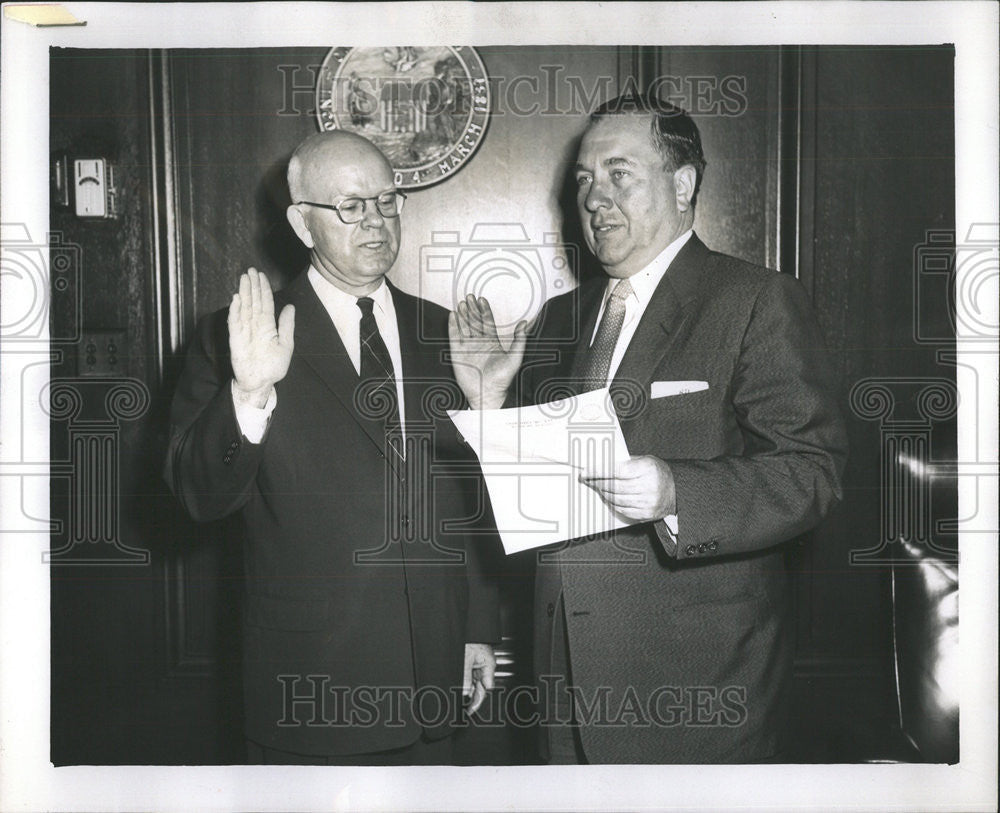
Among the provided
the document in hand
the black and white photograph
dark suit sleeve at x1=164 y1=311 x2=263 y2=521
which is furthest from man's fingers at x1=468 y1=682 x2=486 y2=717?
dark suit sleeve at x1=164 y1=311 x2=263 y2=521

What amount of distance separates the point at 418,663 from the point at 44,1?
1385 mm

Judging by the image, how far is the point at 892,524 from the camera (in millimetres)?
1842

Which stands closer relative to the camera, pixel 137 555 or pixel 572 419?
pixel 572 419

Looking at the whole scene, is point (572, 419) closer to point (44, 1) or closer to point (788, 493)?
point (788, 493)

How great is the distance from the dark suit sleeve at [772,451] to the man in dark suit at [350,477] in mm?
407

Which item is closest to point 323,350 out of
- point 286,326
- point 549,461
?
point 286,326

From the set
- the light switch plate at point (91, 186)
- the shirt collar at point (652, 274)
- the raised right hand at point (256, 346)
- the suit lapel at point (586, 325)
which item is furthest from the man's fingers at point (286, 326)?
the shirt collar at point (652, 274)

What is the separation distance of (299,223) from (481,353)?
1.31 ft

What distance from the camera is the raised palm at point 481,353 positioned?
1.79 meters

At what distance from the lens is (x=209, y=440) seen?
1.76 m

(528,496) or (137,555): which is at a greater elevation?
(528,496)

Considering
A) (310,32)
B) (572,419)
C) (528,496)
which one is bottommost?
(528,496)

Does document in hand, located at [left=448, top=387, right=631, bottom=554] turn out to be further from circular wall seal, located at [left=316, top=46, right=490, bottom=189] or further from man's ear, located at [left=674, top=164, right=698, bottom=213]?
circular wall seal, located at [left=316, top=46, right=490, bottom=189]

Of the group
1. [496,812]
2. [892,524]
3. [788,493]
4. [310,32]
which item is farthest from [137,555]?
[892,524]
